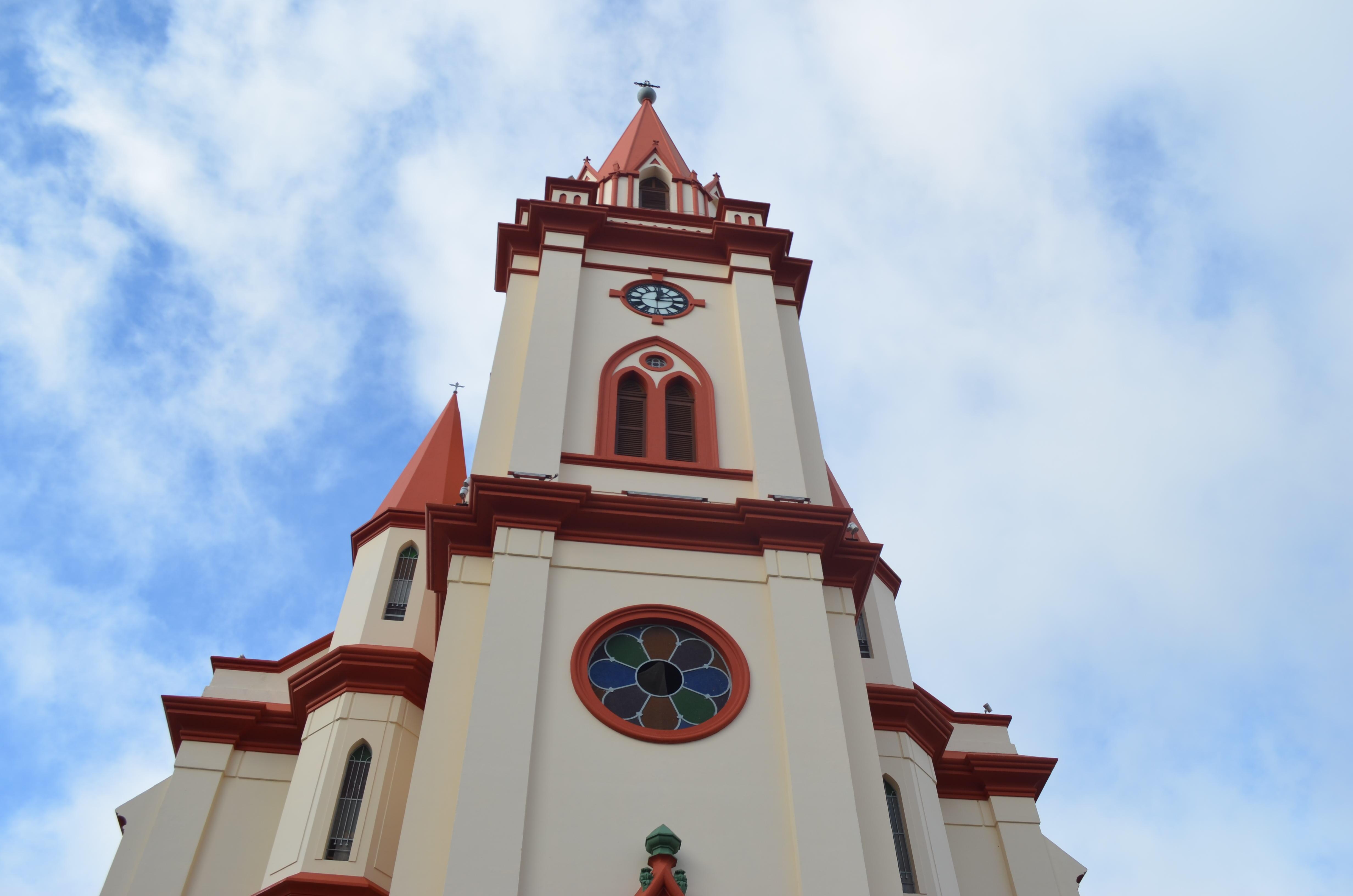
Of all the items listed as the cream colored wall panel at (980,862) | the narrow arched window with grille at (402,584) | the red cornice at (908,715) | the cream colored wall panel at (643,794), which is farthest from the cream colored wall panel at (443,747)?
the cream colored wall panel at (980,862)

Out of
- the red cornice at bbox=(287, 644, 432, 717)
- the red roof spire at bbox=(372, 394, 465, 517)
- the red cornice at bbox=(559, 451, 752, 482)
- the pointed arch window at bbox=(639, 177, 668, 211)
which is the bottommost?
the red cornice at bbox=(287, 644, 432, 717)

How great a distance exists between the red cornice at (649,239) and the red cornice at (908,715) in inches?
334

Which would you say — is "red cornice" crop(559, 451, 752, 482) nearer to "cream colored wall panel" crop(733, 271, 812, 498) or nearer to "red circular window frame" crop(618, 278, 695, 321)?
"cream colored wall panel" crop(733, 271, 812, 498)

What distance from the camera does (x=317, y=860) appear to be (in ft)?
49.5

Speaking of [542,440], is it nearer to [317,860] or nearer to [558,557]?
[558,557]

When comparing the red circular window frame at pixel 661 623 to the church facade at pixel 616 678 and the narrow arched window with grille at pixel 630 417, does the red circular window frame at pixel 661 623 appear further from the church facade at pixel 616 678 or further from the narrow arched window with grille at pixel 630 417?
the narrow arched window with grille at pixel 630 417

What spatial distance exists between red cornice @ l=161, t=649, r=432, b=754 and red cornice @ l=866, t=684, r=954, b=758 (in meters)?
6.61

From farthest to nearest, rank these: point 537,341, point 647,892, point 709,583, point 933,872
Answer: point 537,341
point 709,583
point 933,872
point 647,892

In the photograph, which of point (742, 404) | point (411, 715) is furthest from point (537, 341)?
point (411, 715)

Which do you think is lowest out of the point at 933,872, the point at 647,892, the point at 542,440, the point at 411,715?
the point at 647,892

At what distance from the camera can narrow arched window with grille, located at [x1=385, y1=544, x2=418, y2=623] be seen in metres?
19.5

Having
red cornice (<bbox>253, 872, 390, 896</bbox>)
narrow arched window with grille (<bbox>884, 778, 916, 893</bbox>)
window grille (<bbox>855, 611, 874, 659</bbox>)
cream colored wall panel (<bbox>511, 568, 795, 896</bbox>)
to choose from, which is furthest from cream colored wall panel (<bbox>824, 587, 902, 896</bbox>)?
red cornice (<bbox>253, 872, 390, 896</bbox>)

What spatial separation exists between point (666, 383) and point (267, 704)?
324 inches

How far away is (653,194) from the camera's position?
88.6ft
